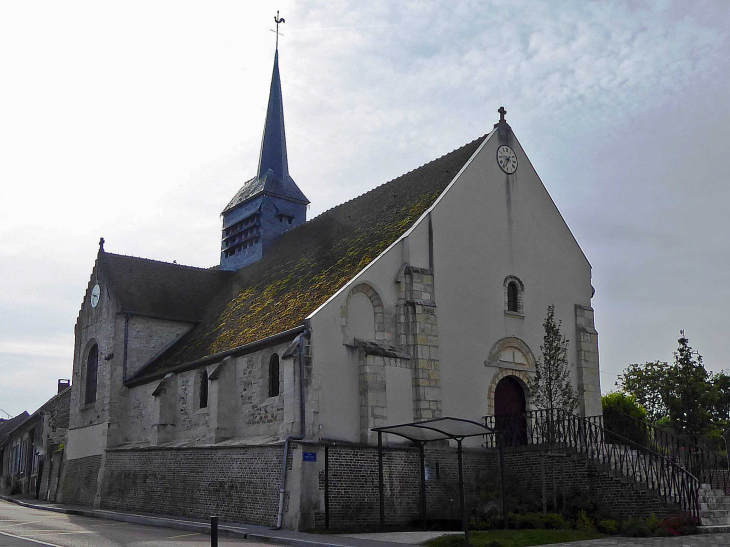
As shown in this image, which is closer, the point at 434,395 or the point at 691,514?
the point at 691,514

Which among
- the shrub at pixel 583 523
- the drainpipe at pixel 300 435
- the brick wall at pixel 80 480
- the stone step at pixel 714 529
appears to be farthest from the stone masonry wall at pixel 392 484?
the brick wall at pixel 80 480

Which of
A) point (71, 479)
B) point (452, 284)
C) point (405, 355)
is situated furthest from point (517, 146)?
point (71, 479)

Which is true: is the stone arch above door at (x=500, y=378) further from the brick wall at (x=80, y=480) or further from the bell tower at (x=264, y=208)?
the brick wall at (x=80, y=480)

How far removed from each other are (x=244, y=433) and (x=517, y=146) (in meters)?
11.3

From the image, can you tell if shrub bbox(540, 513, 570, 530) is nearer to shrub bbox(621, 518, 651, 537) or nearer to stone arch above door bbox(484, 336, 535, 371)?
shrub bbox(621, 518, 651, 537)

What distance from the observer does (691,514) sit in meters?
15.8

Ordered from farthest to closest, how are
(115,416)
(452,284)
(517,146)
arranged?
(115,416), (517,146), (452,284)

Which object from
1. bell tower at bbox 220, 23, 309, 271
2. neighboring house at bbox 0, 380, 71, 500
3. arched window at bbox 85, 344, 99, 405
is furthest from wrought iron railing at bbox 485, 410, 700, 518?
neighboring house at bbox 0, 380, 71, 500

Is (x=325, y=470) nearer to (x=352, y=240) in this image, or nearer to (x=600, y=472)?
(x=600, y=472)

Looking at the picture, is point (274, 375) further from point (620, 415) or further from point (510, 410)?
point (620, 415)

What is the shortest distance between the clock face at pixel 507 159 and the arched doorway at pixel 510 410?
6009 millimetres

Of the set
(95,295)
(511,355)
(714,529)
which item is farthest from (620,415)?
(95,295)

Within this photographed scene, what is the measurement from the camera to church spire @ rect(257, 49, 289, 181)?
3409 cm

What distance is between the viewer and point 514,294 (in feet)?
73.8
